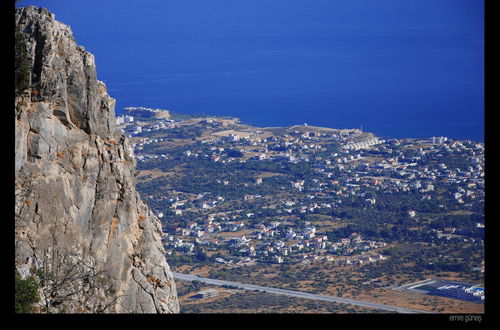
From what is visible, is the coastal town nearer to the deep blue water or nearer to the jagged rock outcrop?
the deep blue water

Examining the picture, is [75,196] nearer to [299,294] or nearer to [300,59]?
[299,294]

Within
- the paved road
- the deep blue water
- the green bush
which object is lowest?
the paved road

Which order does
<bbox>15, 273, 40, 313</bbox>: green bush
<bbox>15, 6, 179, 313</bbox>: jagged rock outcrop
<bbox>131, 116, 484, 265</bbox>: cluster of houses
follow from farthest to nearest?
<bbox>131, 116, 484, 265</bbox>: cluster of houses
<bbox>15, 6, 179, 313</bbox>: jagged rock outcrop
<bbox>15, 273, 40, 313</bbox>: green bush

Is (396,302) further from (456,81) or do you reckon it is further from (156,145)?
(456,81)

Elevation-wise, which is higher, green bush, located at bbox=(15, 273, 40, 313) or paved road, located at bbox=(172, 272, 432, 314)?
green bush, located at bbox=(15, 273, 40, 313)

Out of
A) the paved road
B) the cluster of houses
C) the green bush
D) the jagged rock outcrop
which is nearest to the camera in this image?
the green bush

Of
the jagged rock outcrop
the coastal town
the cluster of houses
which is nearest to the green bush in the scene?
the jagged rock outcrop
